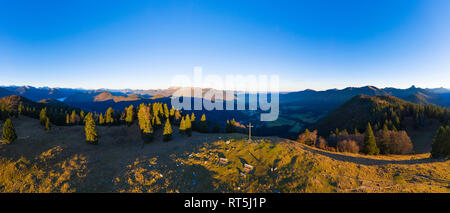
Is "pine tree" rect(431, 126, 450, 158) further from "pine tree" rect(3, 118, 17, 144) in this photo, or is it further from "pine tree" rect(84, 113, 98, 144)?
"pine tree" rect(3, 118, 17, 144)

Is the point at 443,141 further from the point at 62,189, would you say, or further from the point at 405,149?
the point at 62,189

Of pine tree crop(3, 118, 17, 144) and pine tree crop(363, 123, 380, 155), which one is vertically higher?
pine tree crop(3, 118, 17, 144)

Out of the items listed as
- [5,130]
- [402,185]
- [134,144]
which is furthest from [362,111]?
[5,130]

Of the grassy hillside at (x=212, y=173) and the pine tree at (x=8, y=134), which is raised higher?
the pine tree at (x=8, y=134)

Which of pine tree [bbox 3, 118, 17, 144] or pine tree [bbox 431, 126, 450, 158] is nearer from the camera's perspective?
pine tree [bbox 431, 126, 450, 158]

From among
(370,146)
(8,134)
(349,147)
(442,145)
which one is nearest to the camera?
(442,145)

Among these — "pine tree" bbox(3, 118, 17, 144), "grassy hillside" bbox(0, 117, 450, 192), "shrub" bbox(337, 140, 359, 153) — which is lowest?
"shrub" bbox(337, 140, 359, 153)

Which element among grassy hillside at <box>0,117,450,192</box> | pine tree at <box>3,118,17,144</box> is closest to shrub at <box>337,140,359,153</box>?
grassy hillside at <box>0,117,450,192</box>

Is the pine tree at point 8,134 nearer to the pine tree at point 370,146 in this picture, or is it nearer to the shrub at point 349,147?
the shrub at point 349,147

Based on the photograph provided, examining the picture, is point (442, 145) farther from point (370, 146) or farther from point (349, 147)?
point (349, 147)

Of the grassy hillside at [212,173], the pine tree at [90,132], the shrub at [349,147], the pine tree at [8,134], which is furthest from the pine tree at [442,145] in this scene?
the pine tree at [8,134]

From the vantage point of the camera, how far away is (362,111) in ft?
397

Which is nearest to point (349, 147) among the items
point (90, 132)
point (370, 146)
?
point (370, 146)

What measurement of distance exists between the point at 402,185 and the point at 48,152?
5464cm
